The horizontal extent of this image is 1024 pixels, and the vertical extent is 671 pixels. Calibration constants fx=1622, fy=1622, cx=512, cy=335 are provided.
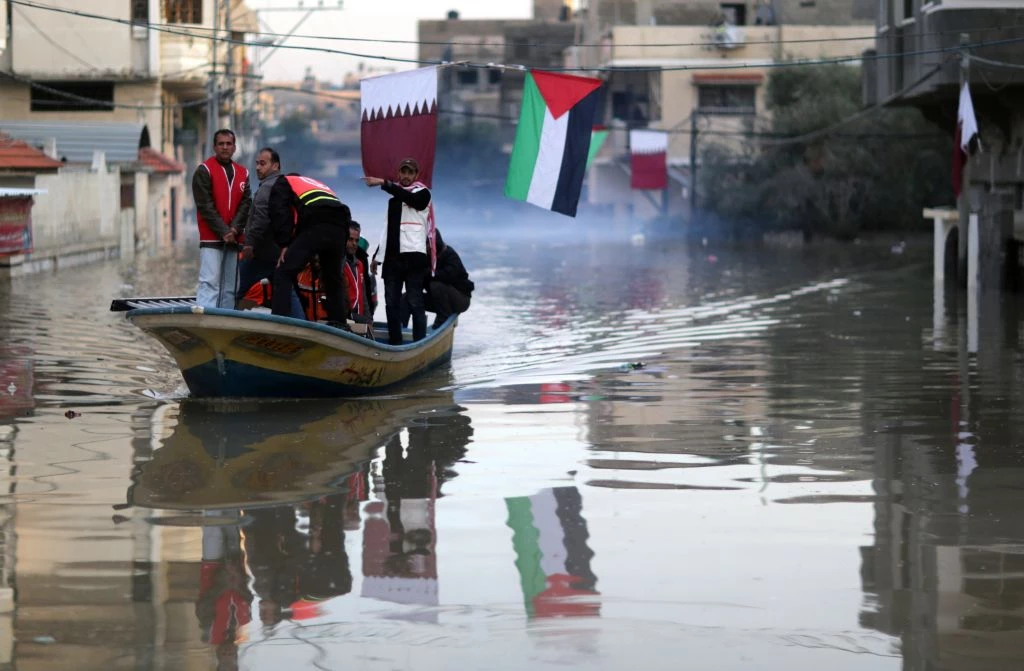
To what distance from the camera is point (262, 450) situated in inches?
402

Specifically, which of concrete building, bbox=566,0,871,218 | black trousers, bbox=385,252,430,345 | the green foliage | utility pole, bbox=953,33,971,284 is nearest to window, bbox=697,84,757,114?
concrete building, bbox=566,0,871,218

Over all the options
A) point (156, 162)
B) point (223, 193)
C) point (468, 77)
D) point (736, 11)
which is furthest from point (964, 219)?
point (468, 77)

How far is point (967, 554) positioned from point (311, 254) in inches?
248

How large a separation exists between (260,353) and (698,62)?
56723mm

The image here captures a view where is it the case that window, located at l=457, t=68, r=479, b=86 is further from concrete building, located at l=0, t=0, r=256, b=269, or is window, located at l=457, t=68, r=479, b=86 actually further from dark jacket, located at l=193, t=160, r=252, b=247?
dark jacket, located at l=193, t=160, r=252, b=247

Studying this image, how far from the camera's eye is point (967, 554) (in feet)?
24.2

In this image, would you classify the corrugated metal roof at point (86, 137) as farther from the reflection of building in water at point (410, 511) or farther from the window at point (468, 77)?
the window at point (468, 77)

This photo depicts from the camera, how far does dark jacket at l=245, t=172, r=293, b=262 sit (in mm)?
12242

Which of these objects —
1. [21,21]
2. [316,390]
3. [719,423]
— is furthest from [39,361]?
[21,21]

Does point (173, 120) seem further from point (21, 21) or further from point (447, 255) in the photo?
point (447, 255)

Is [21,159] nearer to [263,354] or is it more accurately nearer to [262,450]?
[263,354]

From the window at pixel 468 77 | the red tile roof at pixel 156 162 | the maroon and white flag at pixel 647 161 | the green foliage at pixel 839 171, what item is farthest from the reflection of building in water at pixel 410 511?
the window at pixel 468 77

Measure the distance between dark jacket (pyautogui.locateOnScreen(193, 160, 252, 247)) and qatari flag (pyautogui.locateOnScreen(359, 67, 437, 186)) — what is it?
84.6 inches

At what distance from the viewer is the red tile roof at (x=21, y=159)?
89.9ft
